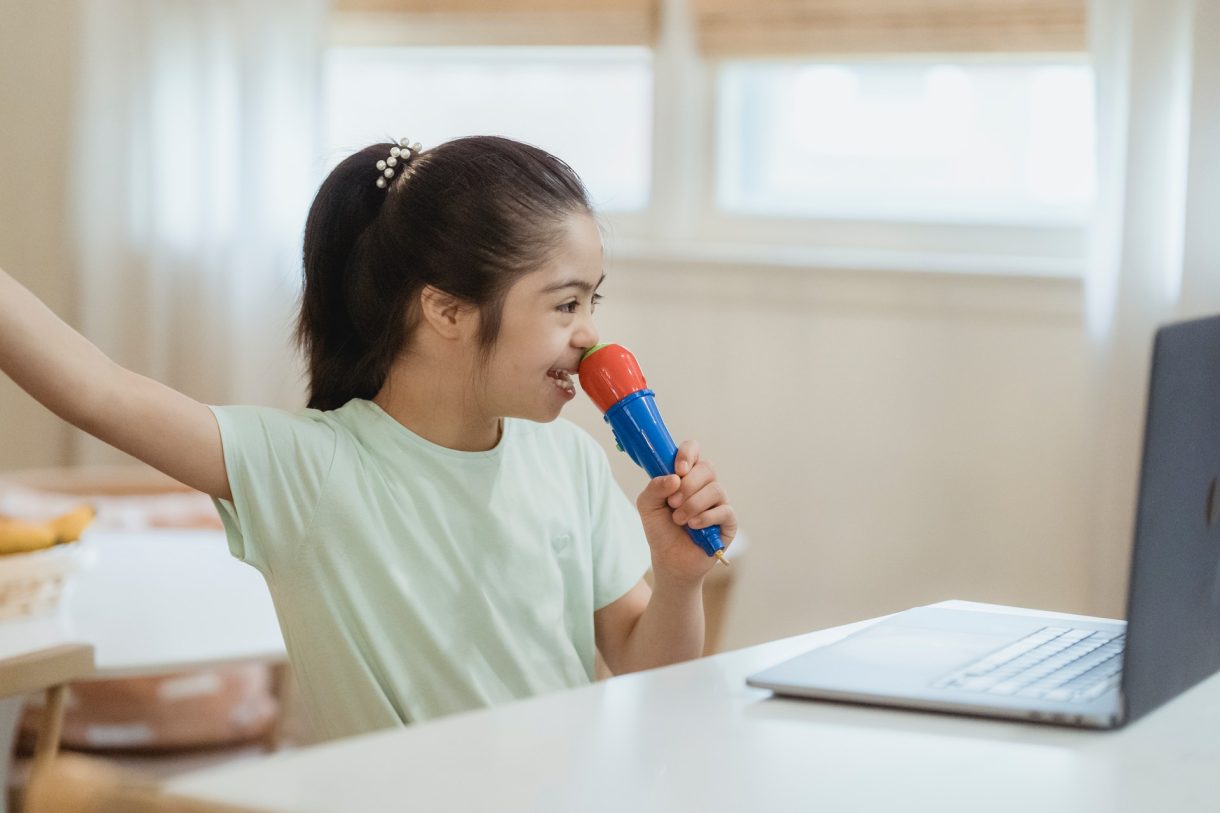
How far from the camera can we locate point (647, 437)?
1223 mm

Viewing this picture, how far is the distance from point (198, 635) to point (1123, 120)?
1.77 m

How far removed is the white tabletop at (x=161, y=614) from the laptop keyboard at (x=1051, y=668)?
81 cm

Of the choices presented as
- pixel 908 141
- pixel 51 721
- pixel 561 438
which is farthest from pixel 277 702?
pixel 908 141

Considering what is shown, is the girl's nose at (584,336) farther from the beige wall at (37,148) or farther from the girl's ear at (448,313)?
the beige wall at (37,148)

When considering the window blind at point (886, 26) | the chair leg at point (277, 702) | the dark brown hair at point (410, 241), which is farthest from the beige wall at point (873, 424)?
the dark brown hair at point (410, 241)

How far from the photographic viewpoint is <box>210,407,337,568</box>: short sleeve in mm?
1178

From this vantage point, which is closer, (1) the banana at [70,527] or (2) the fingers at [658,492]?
(2) the fingers at [658,492]

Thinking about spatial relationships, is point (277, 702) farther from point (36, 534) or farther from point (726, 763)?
point (726, 763)

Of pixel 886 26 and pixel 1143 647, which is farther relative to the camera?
pixel 886 26

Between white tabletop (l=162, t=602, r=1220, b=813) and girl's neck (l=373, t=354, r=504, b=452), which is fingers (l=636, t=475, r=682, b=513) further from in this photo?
white tabletop (l=162, t=602, r=1220, b=813)

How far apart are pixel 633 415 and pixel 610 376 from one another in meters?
0.04

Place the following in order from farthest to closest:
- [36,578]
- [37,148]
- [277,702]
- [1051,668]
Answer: [37,148], [277,702], [36,578], [1051,668]

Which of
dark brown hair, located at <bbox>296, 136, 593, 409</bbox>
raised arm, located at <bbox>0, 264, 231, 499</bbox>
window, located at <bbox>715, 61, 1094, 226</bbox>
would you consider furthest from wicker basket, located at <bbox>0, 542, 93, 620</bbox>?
window, located at <bbox>715, 61, 1094, 226</bbox>

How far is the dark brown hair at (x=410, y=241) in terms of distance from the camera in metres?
1.31
